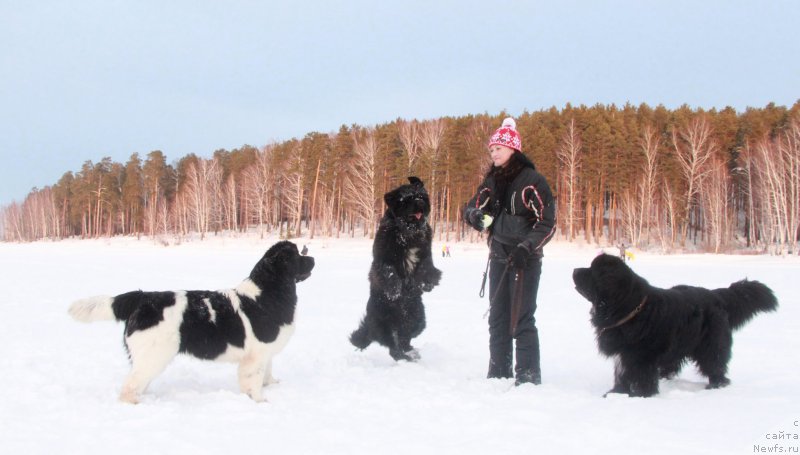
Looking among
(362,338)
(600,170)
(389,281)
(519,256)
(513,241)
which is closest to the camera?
(519,256)

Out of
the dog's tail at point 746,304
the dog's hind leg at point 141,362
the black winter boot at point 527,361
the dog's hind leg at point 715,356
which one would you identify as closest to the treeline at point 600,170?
the dog's tail at point 746,304

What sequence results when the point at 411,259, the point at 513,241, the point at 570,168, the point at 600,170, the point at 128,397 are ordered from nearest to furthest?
the point at 128,397
the point at 513,241
the point at 411,259
the point at 600,170
the point at 570,168

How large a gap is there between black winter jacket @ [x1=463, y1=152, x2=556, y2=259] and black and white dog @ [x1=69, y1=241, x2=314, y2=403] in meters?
1.77

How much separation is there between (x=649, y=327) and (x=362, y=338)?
2.92 metres

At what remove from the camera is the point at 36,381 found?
407 centimetres

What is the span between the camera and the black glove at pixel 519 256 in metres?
4.21

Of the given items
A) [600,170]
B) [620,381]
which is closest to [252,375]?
[620,381]

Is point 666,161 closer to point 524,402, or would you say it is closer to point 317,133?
point 317,133

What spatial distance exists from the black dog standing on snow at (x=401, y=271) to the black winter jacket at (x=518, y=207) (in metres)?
0.79

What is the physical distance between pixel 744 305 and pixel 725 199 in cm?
4241

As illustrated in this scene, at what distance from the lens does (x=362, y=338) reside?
18.2 ft

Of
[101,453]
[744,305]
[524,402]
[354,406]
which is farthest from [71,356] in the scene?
[744,305]

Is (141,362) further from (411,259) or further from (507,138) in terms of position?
(507,138)

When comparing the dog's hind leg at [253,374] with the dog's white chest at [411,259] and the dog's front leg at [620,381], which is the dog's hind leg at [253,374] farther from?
the dog's front leg at [620,381]
